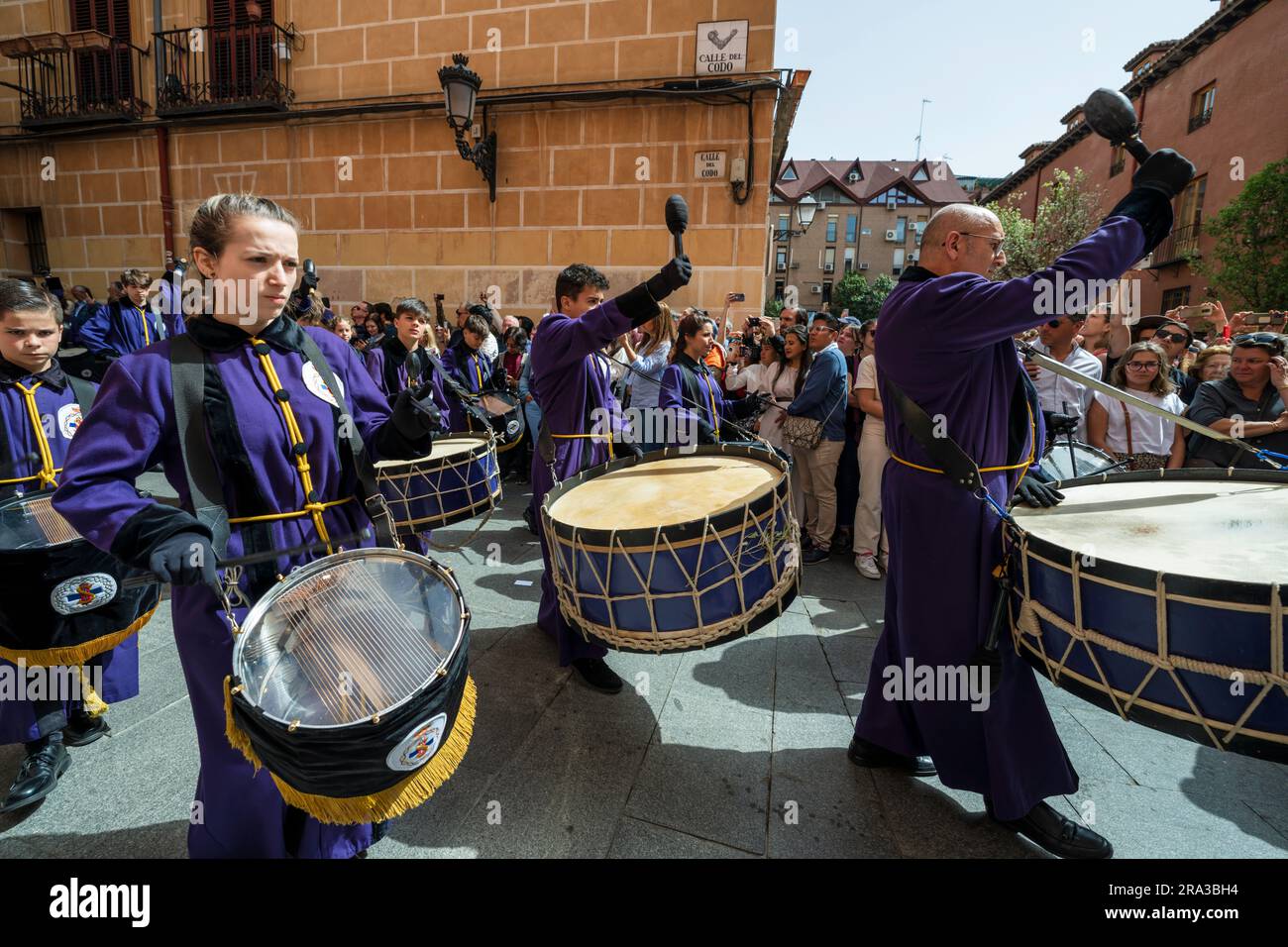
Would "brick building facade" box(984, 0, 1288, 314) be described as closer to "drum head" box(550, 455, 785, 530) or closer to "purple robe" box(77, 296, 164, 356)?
"drum head" box(550, 455, 785, 530)

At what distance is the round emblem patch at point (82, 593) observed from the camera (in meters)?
2.13

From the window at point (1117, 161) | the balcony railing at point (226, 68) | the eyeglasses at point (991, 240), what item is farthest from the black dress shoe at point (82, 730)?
the window at point (1117, 161)

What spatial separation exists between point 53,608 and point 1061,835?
341 centimetres

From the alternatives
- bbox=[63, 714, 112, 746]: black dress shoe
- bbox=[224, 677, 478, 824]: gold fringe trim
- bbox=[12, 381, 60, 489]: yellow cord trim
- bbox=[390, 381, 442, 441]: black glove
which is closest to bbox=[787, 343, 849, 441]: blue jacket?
bbox=[390, 381, 442, 441]: black glove

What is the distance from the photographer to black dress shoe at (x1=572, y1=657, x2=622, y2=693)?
302 centimetres

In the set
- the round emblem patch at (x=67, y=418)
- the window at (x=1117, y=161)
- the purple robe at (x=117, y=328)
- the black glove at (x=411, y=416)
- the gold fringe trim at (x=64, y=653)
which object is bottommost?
the gold fringe trim at (x=64, y=653)

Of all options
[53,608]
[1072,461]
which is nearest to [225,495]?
[53,608]

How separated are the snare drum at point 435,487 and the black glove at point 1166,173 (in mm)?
2958

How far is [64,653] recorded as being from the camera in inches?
88.3

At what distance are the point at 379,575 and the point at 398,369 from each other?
14.5ft

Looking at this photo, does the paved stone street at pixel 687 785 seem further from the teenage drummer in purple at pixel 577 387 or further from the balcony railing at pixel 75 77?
the balcony railing at pixel 75 77

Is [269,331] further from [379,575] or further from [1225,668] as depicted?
[1225,668]

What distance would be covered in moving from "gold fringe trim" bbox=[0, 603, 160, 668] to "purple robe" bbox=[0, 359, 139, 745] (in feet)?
0.88
